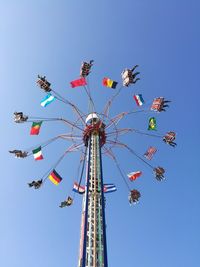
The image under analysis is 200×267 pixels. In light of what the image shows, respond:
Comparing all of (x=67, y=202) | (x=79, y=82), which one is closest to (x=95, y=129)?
(x=79, y=82)

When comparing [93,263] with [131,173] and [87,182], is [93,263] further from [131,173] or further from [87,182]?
[131,173]

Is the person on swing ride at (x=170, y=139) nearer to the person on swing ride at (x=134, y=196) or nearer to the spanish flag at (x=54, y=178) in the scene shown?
the person on swing ride at (x=134, y=196)

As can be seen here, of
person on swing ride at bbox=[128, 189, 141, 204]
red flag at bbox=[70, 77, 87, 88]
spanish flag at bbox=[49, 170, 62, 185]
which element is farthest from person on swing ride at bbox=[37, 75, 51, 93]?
person on swing ride at bbox=[128, 189, 141, 204]

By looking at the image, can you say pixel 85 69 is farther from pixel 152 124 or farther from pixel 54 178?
pixel 54 178

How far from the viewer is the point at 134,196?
30.1 metres

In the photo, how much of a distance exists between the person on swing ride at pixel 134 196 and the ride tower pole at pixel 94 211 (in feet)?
17.5

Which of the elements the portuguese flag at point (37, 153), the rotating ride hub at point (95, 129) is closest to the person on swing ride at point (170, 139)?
the rotating ride hub at point (95, 129)

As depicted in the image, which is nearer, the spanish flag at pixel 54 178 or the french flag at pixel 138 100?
the spanish flag at pixel 54 178

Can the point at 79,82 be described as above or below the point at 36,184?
above

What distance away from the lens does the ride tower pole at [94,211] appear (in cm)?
1992

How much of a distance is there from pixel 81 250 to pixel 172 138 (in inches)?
606

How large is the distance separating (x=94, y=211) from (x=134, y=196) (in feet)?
27.9

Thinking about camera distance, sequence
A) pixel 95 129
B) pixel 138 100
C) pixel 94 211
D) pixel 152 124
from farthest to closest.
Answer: pixel 152 124, pixel 138 100, pixel 95 129, pixel 94 211

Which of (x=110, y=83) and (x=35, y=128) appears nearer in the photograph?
(x=35, y=128)
